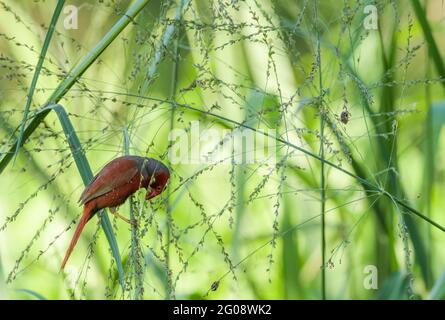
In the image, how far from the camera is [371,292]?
1.60 meters

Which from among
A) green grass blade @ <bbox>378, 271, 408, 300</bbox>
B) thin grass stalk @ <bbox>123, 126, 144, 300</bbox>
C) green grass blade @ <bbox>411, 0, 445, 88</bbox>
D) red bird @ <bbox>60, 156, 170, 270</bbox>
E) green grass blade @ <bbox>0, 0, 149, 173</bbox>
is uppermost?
green grass blade @ <bbox>411, 0, 445, 88</bbox>

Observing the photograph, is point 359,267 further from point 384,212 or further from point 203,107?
point 203,107

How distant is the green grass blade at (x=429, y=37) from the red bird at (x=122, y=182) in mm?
543

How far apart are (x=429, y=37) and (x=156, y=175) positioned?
1.90ft

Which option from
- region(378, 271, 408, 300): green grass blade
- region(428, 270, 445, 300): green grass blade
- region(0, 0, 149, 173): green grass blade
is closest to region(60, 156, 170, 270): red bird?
region(0, 0, 149, 173): green grass blade

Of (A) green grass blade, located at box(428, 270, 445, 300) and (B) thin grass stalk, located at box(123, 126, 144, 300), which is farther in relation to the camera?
(A) green grass blade, located at box(428, 270, 445, 300)

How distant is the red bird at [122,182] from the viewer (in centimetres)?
107

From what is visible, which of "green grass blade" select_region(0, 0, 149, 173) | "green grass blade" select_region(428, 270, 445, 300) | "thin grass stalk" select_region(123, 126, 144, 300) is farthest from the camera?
"green grass blade" select_region(428, 270, 445, 300)

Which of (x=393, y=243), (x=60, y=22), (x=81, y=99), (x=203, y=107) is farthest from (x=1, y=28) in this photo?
(x=393, y=243)

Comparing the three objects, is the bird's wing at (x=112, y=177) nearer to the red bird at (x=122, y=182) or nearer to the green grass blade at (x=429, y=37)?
the red bird at (x=122, y=182)

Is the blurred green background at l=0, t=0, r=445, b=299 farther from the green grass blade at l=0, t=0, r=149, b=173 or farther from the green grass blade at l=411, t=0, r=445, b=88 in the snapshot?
the green grass blade at l=0, t=0, r=149, b=173

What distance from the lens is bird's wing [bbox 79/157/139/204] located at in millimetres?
1070

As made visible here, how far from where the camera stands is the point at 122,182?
1.06 m

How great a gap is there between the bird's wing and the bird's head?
2cm
